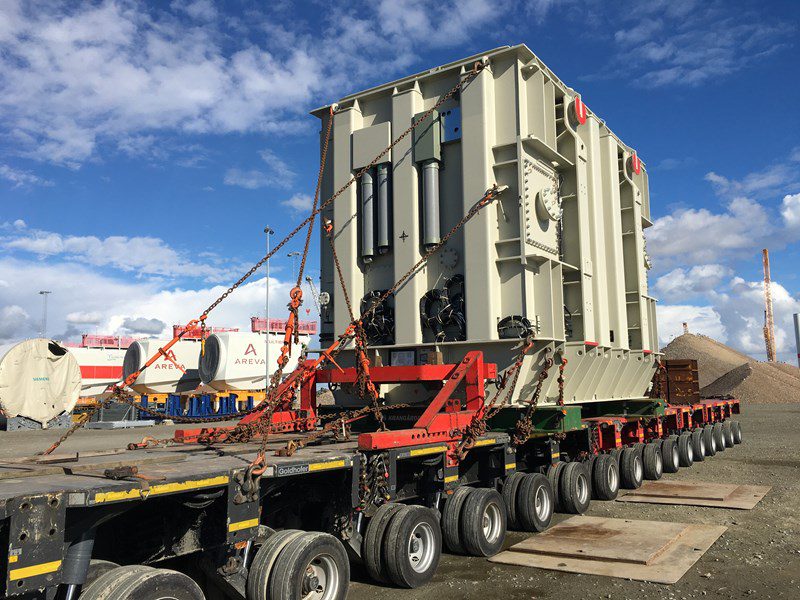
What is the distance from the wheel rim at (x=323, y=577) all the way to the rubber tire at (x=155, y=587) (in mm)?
1259

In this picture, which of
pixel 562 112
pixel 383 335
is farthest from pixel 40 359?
pixel 562 112

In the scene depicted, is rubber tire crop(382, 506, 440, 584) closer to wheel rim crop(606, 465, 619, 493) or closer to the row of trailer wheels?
the row of trailer wheels

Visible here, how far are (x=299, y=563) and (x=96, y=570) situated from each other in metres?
1.46

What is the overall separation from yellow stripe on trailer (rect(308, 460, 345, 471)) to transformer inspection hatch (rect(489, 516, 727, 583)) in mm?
2566

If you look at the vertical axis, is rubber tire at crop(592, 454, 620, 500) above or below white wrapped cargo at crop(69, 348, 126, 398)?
below

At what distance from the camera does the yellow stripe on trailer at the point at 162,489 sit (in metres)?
4.05

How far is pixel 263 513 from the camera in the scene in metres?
5.92

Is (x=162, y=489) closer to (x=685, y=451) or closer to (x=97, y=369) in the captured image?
(x=685, y=451)

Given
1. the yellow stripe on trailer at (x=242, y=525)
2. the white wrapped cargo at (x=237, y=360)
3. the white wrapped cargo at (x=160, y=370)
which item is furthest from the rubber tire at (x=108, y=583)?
the white wrapped cargo at (x=160, y=370)

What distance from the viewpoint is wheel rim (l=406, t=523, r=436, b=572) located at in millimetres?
6645

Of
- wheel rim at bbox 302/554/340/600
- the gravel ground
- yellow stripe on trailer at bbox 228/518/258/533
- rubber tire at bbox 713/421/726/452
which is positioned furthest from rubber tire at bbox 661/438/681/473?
yellow stripe on trailer at bbox 228/518/258/533

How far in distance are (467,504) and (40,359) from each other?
24234mm

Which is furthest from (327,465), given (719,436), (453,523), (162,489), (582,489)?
(719,436)

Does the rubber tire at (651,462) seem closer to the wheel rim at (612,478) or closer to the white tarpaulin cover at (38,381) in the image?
the wheel rim at (612,478)
